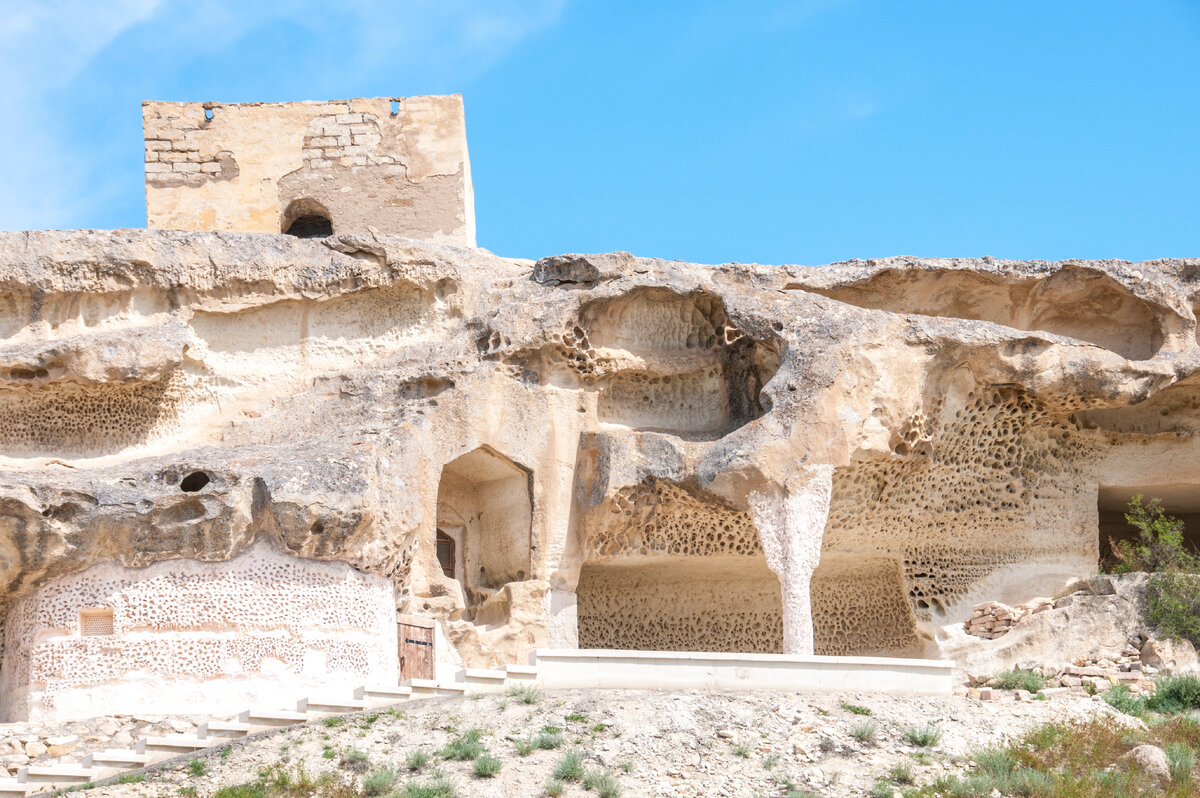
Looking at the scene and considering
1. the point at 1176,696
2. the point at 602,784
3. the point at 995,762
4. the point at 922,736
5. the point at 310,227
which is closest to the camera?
the point at 602,784

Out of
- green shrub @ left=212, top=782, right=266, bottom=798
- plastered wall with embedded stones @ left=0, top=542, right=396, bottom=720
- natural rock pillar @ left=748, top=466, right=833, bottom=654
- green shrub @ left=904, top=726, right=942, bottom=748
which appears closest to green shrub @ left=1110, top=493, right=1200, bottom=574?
natural rock pillar @ left=748, top=466, right=833, bottom=654

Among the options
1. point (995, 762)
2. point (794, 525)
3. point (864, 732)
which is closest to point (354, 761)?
point (864, 732)

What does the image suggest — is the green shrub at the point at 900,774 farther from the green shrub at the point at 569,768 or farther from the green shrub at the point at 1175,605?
the green shrub at the point at 1175,605

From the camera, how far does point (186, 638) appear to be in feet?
47.1

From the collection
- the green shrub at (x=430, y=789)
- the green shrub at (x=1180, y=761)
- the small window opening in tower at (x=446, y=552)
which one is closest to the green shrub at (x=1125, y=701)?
the green shrub at (x=1180, y=761)

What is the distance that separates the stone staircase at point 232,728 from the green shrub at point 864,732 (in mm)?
2621

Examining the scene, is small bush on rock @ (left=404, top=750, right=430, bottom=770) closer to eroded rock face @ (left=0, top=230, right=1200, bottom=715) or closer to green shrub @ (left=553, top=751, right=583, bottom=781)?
green shrub @ (left=553, top=751, right=583, bottom=781)

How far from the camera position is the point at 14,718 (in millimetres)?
14469

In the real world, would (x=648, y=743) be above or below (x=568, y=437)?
below

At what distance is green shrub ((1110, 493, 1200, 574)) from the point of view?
16.8m

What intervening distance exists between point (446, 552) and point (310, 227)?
5252mm

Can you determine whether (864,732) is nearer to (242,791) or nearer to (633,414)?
(242,791)

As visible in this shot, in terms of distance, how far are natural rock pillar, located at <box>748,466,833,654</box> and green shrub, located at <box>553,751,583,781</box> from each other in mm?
4158

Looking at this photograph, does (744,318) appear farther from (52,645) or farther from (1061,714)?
(52,645)
